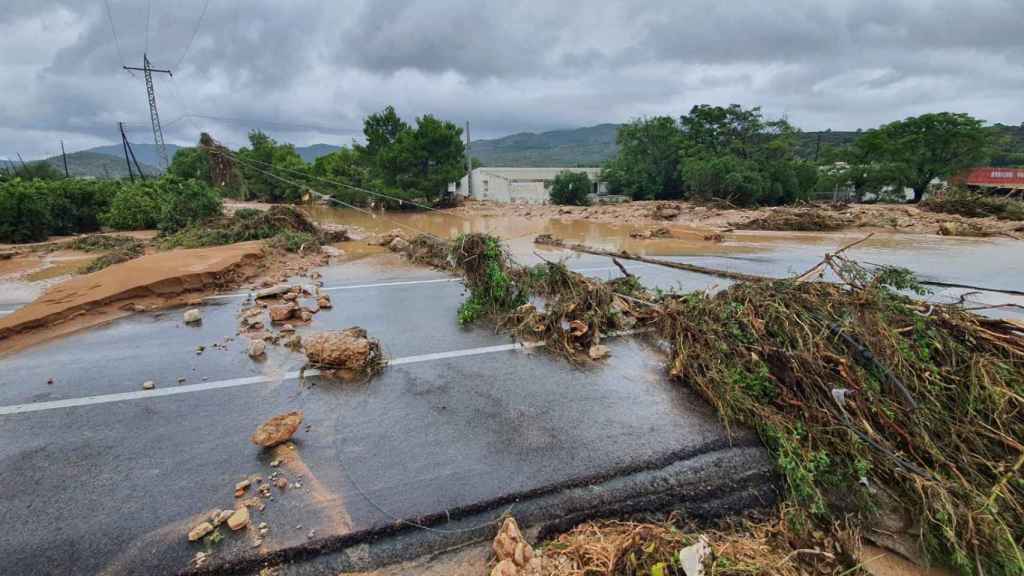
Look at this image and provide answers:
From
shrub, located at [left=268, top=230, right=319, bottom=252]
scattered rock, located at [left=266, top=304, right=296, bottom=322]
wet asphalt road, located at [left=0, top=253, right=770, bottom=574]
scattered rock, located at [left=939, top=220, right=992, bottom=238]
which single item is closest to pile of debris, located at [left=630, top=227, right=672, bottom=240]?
scattered rock, located at [left=939, top=220, right=992, bottom=238]

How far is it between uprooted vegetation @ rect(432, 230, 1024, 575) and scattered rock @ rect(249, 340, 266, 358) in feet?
9.40

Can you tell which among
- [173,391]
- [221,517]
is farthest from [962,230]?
[173,391]

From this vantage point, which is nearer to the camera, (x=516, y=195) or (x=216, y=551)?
(x=216, y=551)

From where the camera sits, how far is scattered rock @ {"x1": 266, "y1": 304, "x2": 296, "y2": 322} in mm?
5266

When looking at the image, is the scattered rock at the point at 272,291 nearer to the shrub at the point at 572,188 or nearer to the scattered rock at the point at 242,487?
the scattered rock at the point at 242,487

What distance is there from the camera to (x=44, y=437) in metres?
3.08

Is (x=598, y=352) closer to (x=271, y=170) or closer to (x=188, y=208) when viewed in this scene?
(x=188, y=208)

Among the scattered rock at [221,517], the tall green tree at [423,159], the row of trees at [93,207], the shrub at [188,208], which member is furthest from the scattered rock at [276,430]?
the tall green tree at [423,159]

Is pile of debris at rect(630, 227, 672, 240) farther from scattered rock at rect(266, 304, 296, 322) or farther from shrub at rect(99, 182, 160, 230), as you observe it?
shrub at rect(99, 182, 160, 230)

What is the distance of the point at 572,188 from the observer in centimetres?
3562

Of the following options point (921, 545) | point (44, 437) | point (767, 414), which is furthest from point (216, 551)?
point (921, 545)

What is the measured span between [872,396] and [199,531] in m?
4.09

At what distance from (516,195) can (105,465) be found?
1655 inches

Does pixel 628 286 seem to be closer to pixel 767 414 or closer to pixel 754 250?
pixel 767 414
